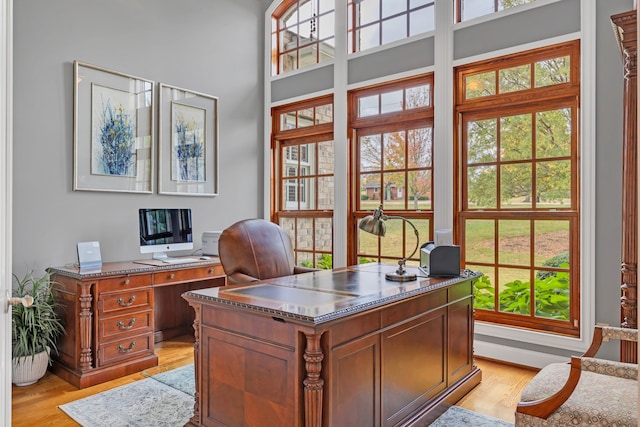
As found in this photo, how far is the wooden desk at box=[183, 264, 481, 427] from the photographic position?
5.84 feet

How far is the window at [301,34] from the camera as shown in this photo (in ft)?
16.2

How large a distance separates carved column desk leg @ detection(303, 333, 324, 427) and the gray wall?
9.19ft

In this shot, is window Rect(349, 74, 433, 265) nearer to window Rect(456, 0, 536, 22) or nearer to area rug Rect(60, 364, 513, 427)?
window Rect(456, 0, 536, 22)

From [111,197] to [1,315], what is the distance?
2984 millimetres

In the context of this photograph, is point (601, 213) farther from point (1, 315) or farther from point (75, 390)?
point (75, 390)

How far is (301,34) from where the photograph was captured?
5.19 meters

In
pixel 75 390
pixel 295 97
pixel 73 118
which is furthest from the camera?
pixel 295 97

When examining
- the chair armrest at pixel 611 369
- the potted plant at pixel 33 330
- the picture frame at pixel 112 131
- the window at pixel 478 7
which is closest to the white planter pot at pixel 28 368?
the potted plant at pixel 33 330

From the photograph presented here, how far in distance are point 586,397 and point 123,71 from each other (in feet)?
14.0

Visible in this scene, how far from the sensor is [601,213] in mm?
3152

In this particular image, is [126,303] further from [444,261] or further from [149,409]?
[444,261]

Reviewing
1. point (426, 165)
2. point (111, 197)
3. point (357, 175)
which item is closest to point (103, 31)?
point (111, 197)

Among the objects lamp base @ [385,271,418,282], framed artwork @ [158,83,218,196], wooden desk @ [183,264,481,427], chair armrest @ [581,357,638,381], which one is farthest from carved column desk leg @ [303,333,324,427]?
framed artwork @ [158,83,218,196]

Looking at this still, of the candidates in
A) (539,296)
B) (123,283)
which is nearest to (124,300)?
(123,283)
